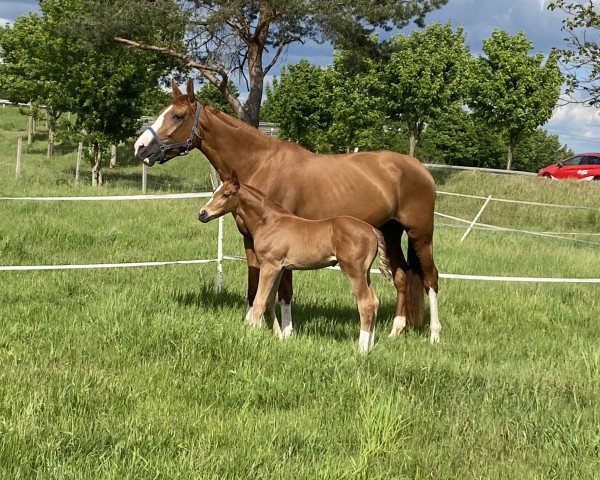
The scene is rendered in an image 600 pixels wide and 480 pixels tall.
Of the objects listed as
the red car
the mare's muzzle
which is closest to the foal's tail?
the mare's muzzle

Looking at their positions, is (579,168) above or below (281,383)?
above

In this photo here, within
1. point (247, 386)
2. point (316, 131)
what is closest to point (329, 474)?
point (247, 386)

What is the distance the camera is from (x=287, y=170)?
5902 millimetres

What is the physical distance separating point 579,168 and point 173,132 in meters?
28.1

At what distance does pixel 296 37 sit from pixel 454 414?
17.8m

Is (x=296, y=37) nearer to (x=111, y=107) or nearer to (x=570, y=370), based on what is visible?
(x=111, y=107)

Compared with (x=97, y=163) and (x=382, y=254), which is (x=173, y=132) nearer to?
(x=382, y=254)

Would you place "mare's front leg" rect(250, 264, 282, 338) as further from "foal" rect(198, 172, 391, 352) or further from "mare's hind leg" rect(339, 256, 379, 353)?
"mare's hind leg" rect(339, 256, 379, 353)

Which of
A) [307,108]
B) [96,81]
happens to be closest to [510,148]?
[307,108]

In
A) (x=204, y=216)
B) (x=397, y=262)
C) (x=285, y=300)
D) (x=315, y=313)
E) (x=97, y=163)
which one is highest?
(x=97, y=163)

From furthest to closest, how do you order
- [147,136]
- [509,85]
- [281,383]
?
[509,85], [147,136], [281,383]

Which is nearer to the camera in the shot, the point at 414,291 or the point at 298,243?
the point at 298,243

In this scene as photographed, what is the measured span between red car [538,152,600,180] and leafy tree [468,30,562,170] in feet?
28.5

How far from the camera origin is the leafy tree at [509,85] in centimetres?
3888
